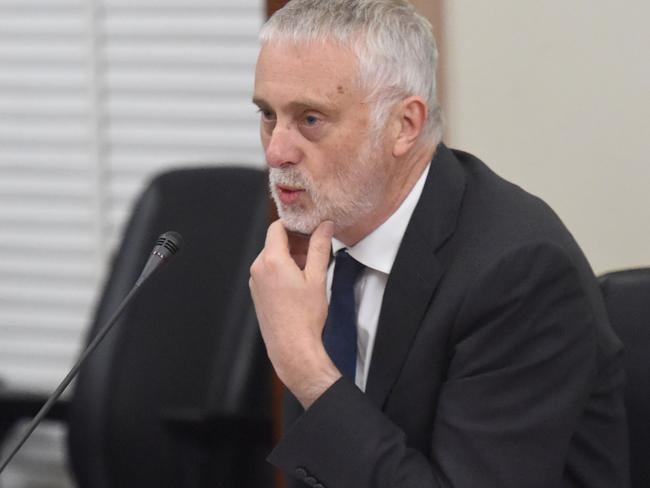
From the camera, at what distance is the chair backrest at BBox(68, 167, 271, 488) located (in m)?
2.42

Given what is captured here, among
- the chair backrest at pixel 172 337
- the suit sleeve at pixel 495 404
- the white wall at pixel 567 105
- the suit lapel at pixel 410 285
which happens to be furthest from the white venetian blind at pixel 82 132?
the suit sleeve at pixel 495 404

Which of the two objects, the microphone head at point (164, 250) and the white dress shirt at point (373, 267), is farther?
the white dress shirt at point (373, 267)

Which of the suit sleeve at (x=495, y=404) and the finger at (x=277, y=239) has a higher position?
the finger at (x=277, y=239)

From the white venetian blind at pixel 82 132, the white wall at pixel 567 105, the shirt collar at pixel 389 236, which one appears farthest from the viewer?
the white venetian blind at pixel 82 132

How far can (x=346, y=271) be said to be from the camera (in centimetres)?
183

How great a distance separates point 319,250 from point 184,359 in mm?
930

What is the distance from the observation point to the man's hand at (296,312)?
164 cm

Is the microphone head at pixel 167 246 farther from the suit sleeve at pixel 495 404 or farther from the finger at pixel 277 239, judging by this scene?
the suit sleeve at pixel 495 404

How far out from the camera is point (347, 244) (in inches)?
72.2

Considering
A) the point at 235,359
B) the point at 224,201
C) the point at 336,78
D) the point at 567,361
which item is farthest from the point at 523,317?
the point at 224,201

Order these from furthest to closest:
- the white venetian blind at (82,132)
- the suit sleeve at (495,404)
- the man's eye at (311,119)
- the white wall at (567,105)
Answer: the white venetian blind at (82,132), the white wall at (567,105), the man's eye at (311,119), the suit sleeve at (495,404)

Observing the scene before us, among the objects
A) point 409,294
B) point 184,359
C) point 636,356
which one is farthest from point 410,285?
point 184,359

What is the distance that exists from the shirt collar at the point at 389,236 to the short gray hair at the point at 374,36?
14cm

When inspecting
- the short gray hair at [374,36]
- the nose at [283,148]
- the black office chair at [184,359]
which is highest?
the short gray hair at [374,36]
